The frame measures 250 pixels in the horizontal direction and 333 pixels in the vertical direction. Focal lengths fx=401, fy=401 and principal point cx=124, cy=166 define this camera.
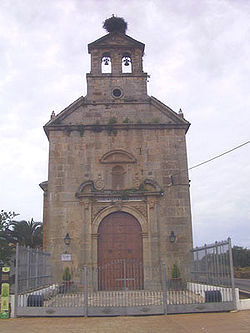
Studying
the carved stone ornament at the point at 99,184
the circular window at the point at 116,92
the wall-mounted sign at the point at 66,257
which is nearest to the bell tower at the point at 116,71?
the circular window at the point at 116,92

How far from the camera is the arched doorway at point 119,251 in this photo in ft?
59.7

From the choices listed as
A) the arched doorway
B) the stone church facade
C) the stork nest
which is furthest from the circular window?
the arched doorway

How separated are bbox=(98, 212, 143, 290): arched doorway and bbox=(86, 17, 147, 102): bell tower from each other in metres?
6.43

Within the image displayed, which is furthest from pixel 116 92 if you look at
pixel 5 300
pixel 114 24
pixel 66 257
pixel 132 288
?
pixel 5 300

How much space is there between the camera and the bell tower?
2122 cm

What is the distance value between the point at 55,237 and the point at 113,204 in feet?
10.2

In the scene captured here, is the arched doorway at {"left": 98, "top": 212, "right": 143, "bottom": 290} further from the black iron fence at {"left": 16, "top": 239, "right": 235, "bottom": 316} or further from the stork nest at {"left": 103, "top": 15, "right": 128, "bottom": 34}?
the stork nest at {"left": 103, "top": 15, "right": 128, "bottom": 34}

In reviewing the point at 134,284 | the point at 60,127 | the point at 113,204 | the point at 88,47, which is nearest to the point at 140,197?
the point at 113,204

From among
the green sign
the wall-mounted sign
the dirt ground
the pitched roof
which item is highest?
the pitched roof

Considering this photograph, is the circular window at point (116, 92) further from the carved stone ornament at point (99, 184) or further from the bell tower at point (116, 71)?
the carved stone ornament at point (99, 184)

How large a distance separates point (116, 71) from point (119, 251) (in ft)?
31.4

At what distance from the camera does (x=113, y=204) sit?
62.6ft

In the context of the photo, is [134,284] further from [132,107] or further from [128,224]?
[132,107]

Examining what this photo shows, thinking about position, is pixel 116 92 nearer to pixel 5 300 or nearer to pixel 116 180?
pixel 116 180
